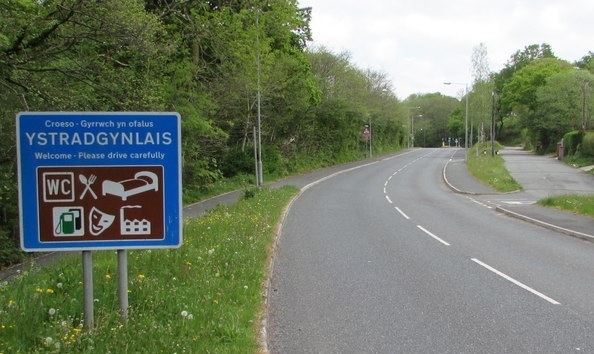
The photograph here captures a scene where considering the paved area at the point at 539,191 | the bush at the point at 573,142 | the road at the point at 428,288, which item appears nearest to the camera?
the road at the point at 428,288

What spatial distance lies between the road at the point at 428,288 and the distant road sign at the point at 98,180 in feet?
6.23

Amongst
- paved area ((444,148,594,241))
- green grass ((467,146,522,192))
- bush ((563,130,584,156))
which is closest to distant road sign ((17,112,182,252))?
paved area ((444,148,594,241))

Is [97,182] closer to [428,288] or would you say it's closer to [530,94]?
[428,288]

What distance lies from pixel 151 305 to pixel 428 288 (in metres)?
4.34

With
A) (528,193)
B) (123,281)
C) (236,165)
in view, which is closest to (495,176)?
(528,193)

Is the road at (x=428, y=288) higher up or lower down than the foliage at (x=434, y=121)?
lower down

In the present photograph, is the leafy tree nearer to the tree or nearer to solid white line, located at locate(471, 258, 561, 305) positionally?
the tree

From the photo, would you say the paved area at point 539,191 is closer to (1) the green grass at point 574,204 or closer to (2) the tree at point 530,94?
(1) the green grass at point 574,204

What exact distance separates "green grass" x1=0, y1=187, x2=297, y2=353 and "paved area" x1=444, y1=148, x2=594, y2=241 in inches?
421

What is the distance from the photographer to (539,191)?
2980 cm

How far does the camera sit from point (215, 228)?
38.2ft

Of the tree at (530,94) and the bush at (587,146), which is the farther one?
the tree at (530,94)

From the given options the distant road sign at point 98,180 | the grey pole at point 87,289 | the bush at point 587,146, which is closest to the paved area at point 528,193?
the bush at point 587,146

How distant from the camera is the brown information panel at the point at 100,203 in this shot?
4.58m
